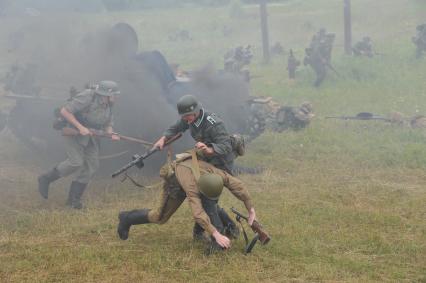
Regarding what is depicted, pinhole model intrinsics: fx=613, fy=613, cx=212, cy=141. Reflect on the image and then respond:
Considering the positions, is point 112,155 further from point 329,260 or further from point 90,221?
point 329,260

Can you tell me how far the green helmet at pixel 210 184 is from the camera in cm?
610

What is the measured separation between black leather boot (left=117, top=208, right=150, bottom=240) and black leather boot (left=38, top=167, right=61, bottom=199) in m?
2.49

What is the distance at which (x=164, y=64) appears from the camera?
12.1 meters

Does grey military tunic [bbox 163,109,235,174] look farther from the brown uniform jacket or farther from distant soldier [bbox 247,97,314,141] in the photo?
distant soldier [bbox 247,97,314,141]

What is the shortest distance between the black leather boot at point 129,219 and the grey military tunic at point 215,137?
36.8 inches

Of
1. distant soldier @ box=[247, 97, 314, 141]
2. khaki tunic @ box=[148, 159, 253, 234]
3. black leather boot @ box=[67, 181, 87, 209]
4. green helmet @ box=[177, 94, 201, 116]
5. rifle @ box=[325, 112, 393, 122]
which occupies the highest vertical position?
green helmet @ box=[177, 94, 201, 116]

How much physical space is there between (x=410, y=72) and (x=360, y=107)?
3.71 meters

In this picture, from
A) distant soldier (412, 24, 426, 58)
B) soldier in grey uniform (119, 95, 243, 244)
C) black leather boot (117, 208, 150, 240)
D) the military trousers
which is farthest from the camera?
distant soldier (412, 24, 426, 58)

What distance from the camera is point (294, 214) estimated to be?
8.02m

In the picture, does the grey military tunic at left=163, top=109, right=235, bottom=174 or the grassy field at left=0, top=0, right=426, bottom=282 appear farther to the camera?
the grey military tunic at left=163, top=109, right=235, bottom=174

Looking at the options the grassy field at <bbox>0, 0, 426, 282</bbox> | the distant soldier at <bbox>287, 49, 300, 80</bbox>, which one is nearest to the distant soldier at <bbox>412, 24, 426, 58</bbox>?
the grassy field at <bbox>0, 0, 426, 282</bbox>

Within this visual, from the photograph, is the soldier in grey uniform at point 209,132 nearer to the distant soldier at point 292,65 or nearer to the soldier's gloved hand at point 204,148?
the soldier's gloved hand at point 204,148

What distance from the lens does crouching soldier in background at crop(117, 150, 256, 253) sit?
6102 millimetres

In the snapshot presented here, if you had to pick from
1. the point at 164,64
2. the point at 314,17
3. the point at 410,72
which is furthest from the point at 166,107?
the point at 314,17
